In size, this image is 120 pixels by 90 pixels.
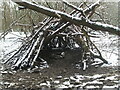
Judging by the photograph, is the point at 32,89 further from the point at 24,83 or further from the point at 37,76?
the point at 37,76

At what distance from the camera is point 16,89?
3.22 meters

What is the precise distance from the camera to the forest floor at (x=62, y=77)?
326cm

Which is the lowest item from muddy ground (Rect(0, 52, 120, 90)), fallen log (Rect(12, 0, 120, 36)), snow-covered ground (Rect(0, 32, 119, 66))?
muddy ground (Rect(0, 52, 120, 90))

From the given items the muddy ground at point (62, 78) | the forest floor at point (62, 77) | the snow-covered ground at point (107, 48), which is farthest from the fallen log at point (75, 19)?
the snow-covered ground at point (107, 48)

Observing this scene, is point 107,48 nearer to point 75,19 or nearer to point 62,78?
point 62,78

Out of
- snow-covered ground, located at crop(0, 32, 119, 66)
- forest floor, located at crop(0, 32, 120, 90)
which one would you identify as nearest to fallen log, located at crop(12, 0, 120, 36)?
forest floor, located at crop(0, 32, 120, 90)

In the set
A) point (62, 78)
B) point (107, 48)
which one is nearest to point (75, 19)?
point (62, 78)

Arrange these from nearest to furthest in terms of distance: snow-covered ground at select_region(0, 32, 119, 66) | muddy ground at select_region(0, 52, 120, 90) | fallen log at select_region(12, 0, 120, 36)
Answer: fallen log at select_region(12, 0, 120, 36), muddy ground at select_region(0, 52, 120, 90), snow-covered ground at select_region(0, 32, 119, 66)

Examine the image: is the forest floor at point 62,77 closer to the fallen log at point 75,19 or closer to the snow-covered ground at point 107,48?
the snow-covered ground at point 107,48

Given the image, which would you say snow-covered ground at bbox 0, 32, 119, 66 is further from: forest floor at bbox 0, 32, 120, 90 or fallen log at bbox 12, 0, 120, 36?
fallen log at bbox 12, 0, 120, 36

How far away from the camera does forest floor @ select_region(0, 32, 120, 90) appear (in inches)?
128

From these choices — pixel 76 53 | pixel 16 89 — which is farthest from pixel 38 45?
pixel 16 89

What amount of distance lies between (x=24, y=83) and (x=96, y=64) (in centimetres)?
137

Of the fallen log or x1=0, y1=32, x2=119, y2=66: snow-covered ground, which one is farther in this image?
x1=0, y1=32, x2=119, y2=66: snow-covered ground
